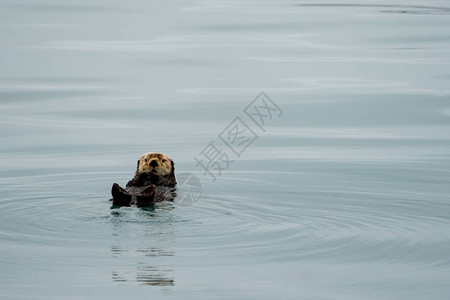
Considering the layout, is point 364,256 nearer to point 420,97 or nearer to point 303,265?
point 303,265

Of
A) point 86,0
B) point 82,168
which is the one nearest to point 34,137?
point 82,168

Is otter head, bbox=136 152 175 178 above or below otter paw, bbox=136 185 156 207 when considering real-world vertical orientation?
above

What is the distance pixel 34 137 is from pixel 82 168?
2.01 m

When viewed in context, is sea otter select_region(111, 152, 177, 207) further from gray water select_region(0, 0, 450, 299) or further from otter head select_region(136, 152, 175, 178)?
gray water select_region(0, 0, 450, 299)

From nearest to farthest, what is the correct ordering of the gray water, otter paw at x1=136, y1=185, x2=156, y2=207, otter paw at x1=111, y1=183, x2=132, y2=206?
the gray water → otter paw at x1=111, y1=183, x2=132, y2=206 → otter paw at x1=136, y1=185, x2=156, y2=207

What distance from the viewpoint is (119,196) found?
307 inches

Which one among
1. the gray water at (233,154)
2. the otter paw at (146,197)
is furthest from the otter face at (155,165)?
the otter paw at (146,197)

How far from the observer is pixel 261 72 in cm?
1647

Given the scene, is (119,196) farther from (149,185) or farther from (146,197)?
(149,185)

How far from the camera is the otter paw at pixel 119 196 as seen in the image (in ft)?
25.3

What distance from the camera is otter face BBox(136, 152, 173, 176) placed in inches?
350

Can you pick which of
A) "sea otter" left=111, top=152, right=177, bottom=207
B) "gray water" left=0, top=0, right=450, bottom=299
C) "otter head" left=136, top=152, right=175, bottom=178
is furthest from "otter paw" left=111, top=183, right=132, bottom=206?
"otter head" left=136, top=152, right=175, bottom=178

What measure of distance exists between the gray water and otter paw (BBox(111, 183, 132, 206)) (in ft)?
0.55

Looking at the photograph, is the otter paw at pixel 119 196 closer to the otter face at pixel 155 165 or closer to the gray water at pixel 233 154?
the gray water at pixel 233 154
